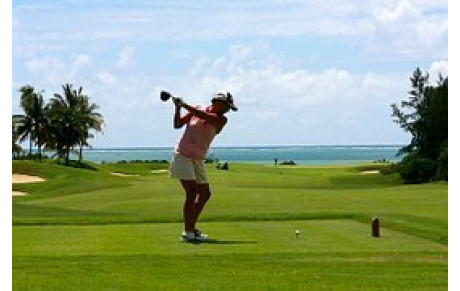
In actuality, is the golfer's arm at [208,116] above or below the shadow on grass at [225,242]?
above

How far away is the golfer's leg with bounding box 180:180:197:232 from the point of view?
12242 mm

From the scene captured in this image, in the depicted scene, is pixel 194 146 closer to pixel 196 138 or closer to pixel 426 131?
pixel 196 138

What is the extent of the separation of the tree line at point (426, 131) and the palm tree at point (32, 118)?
3661cm

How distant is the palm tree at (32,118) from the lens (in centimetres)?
8525

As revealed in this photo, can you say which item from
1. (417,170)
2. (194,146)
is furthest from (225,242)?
(417,170)

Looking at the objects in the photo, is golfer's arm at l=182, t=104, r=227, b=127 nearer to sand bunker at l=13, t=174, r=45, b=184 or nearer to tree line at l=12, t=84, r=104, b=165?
sand bunker at l=13, t=174, r=45, b=184

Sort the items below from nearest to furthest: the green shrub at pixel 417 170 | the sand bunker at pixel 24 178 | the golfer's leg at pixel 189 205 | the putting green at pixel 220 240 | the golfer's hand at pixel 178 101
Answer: the putting green at pixel 220 240 < the golfer's hand at pixel 178 101 < the golfer's leg at pixel 189 205 < the sand bunker at pixel 24 178 < the green shrub at pixel 417 170

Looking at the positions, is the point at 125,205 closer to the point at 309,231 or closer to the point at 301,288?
the point at 309,231

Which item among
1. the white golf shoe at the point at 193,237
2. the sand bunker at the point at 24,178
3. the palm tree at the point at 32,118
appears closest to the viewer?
the white golf shoe at the point at 193,237

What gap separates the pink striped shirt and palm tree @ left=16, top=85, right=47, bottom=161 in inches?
2916

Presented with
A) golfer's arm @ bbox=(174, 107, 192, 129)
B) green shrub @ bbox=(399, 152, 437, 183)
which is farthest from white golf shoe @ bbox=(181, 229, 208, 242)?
green shrub @ bbox=(399, 152, 437, 183)

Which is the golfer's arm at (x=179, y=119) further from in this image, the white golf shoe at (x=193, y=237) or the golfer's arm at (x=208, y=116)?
the white golf shoe at (x=193, y=237)

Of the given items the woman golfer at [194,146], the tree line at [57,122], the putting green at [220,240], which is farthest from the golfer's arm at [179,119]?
the tree line at [57,122]

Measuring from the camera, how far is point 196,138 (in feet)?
40.7
